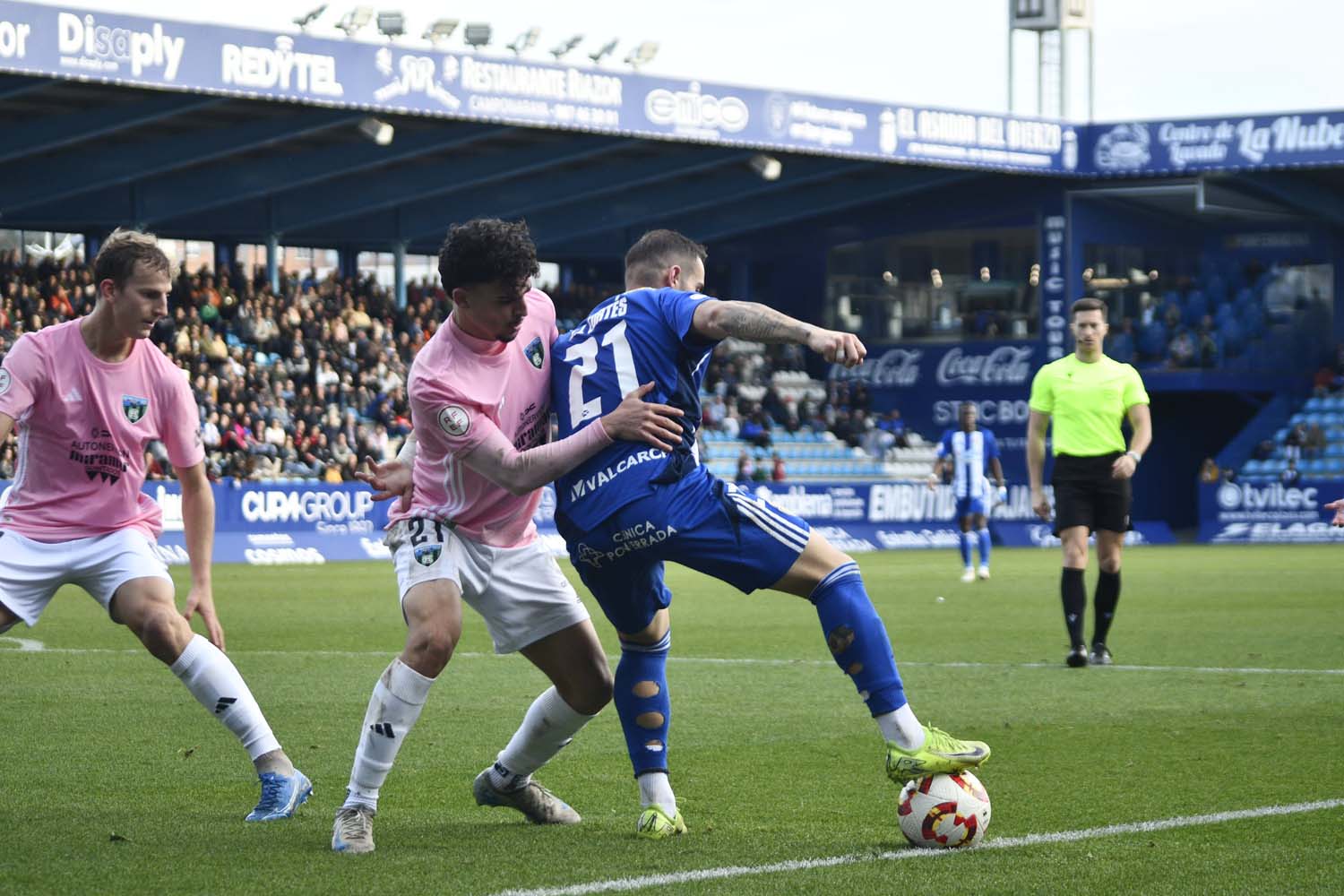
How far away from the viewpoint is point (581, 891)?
16.4 ft

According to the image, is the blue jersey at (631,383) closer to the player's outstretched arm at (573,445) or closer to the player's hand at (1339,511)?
the player's outstretched arm at (573,445)

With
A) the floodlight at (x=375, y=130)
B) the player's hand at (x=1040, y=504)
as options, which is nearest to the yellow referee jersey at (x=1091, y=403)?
the player's hand at (x=1040, y=504)

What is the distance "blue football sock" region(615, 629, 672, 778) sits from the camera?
240 inches

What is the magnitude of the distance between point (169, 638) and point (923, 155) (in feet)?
107

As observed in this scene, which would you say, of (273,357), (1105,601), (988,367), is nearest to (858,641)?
(1105,601)

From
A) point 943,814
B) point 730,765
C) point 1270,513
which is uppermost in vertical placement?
point 943,814

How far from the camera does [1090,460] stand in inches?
453

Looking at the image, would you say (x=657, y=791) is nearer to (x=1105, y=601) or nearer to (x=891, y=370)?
(x=1105, y=601)

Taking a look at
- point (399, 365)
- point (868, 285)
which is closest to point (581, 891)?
point (399, 365)

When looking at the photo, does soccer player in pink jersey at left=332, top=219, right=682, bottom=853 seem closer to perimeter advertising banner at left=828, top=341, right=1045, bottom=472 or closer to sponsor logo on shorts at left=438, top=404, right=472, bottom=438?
sponsor logo on shorts at left=438, top=404, right=472, bottom=438

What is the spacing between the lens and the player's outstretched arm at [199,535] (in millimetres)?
6531

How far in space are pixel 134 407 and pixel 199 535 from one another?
51 cm

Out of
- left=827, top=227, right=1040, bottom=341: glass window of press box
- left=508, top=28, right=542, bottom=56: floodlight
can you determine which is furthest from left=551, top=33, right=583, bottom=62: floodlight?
left=827, top=227, right=1040, bottom=341: glass window of press box

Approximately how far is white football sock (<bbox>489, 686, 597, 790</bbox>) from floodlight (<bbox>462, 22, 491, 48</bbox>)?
26.7m
